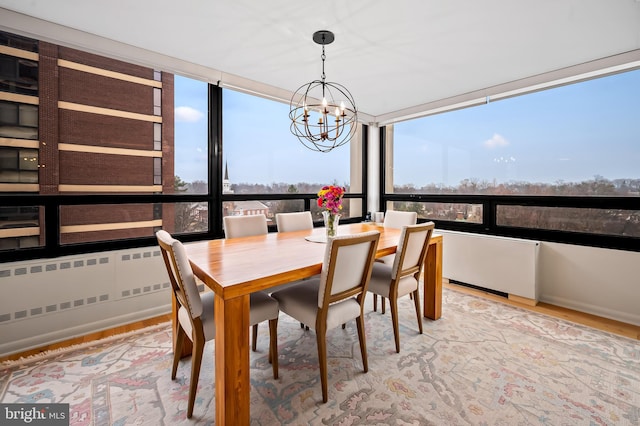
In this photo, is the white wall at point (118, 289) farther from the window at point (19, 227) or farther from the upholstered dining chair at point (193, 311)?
the upholstered dining chair at point (193, 311)

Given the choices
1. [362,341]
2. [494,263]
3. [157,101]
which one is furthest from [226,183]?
[494,263]

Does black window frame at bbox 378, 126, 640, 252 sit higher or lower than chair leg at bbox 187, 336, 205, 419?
higher

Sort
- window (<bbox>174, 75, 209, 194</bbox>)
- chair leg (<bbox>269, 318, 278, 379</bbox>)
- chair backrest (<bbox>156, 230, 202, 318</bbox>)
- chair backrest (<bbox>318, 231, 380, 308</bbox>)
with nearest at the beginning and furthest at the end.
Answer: chair backrest (<bbox>156, 230, 202, 318</bbox>)
chair backrest (<bbox>318, 231, 380, 308</bbox>)
chair leg (<bbox>269, 318, 278, 379</bbox>)
window (<bbox>174, 75, 209, 194</bbox>)

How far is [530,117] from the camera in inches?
137

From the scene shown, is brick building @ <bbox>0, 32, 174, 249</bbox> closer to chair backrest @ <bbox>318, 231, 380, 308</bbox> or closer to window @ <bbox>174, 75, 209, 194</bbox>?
window @ <bbox>174, 75, 209, 194</bbox>

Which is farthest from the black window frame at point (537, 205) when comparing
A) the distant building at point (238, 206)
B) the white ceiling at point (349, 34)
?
the distant building at point (238, 206)

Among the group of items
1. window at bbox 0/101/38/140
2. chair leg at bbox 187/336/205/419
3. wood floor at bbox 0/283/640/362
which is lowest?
wood floor at bbox 0/283/640/362

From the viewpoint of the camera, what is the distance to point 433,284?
2.83 m

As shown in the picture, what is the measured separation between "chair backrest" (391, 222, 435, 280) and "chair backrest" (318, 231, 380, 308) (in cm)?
38

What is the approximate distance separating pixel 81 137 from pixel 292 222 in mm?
2102

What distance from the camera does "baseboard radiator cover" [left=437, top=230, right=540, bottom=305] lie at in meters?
3.21

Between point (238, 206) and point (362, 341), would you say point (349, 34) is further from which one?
point (362, 341)

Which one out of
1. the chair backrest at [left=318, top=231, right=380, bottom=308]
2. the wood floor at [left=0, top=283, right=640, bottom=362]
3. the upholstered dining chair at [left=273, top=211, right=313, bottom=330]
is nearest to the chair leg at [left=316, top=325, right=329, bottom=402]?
the chair backrest at [left=318, top=231, right=380, bottom=308]

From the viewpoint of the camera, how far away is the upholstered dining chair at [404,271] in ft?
7.47
